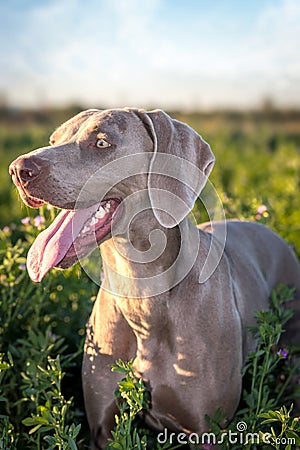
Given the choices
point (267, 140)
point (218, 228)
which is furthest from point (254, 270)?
point (267, 140)

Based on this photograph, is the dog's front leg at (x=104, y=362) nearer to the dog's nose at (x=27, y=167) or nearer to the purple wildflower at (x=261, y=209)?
the dog's nose at (x=27, y=167)

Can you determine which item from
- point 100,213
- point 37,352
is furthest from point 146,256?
point 37,352

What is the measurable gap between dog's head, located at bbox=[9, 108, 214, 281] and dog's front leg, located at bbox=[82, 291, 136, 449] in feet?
1.23

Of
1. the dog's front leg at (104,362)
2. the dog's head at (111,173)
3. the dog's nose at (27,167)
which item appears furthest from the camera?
the dog's front leg at (104,362)

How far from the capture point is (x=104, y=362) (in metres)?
2.75

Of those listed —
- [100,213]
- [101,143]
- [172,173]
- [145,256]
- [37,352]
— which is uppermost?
[101,143]

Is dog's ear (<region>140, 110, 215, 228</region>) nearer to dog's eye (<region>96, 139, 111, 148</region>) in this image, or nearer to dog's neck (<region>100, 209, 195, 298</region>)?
dog's neck (<region>100, 209, 195, 298</region>)

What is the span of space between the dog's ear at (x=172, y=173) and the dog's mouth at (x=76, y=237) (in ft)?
0.60

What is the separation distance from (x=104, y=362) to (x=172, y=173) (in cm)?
90

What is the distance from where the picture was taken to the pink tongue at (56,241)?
8.28 feet

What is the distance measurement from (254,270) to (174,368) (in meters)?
0.90

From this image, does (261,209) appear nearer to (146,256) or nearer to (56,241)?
(146,256)

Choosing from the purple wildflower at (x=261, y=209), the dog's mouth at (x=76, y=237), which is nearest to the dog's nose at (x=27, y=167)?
the dog's mouth at (x=76, y=237)

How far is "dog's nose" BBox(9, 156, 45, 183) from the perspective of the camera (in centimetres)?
232
